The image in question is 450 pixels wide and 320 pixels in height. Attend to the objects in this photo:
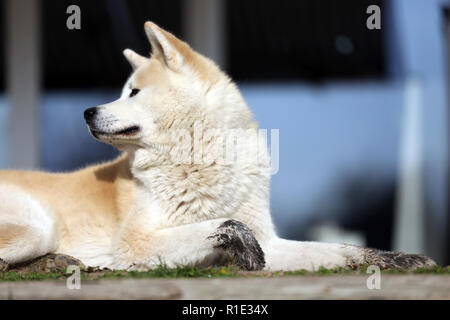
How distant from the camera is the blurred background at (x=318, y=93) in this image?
5910 millimetres

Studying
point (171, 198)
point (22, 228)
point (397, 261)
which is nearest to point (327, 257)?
point (397, 261)

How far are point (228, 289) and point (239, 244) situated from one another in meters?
0.59

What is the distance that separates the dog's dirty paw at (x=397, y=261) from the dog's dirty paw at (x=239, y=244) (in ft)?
1.67

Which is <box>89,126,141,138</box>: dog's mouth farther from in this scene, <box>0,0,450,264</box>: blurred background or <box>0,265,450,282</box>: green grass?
<box>0,0,450,264</box>: blurred background

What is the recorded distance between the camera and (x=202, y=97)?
10.1 ft

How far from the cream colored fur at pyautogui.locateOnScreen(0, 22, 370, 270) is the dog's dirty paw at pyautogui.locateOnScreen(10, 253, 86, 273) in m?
0.05

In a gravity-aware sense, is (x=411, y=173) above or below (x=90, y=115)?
below

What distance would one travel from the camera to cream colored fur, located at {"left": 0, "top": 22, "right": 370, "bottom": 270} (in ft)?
9.41

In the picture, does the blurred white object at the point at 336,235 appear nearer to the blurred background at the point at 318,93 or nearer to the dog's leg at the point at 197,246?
the blurred background at the point at 318,93

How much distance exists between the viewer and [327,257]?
9.48ft

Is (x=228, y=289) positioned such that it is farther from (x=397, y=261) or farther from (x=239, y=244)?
(x=397, y=261)
